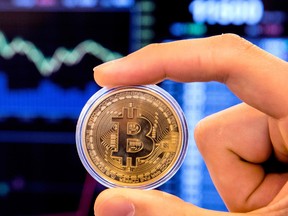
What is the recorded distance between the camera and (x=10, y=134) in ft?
5.95

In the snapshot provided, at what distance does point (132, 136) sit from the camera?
788 mm

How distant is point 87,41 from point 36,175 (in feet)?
1.61

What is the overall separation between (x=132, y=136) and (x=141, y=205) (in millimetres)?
128

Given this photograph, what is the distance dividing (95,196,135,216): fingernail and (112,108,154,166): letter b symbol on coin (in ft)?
0.34

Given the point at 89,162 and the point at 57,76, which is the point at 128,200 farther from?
the point at 57,76

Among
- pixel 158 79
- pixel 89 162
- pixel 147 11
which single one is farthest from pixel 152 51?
pixel 147 11

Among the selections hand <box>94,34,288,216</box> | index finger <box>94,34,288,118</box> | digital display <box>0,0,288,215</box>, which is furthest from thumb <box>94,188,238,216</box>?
digital display <box>0,0,288,215</box>

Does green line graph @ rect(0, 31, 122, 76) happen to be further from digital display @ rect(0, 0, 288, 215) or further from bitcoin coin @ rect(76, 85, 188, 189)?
bitcoin coin @ rect(76, 85, 188, 189)

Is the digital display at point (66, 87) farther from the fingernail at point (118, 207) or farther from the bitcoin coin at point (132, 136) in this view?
the fingernail at point (118, 207)

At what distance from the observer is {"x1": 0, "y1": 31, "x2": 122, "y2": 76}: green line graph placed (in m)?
1.75

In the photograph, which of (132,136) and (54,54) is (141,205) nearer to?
(132,136)

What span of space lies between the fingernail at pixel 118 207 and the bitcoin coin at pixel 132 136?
9 cm

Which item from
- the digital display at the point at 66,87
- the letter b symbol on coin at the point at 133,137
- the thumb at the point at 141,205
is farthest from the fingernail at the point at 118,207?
the digital display at the point at 66,87

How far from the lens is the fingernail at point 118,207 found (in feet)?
2.27
